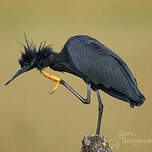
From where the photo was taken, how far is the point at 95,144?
2.67 metres

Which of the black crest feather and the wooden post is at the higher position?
the black crest feather

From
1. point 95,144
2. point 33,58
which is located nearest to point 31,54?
point 33,58

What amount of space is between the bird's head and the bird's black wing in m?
0.22

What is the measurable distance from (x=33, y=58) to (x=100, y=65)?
655 millimetres

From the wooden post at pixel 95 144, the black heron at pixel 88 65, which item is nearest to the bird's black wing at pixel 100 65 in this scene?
the black heron at pixel 88 65

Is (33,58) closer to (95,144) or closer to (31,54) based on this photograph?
(31,54)

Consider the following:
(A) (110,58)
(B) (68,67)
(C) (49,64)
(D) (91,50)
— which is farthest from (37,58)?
(A) (110,58)

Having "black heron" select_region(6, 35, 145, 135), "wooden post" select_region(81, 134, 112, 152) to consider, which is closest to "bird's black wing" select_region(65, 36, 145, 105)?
"black heron" select_region(6, 35, 145, 135)

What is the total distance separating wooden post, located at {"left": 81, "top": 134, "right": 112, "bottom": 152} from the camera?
2648 millimetres

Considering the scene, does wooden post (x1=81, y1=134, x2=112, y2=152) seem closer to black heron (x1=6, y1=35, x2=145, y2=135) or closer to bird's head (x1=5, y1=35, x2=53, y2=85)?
black heron (x1=6, y1=35, x2=145, y2=135)

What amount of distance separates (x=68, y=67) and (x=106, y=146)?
32.9 inches

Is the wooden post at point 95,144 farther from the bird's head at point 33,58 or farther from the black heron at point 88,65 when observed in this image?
the bird's head at point 33,58

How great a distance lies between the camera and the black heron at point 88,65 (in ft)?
9.36

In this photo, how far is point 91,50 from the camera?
9.58ft
